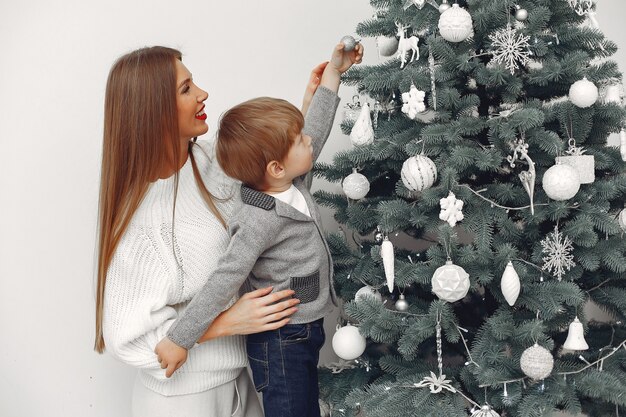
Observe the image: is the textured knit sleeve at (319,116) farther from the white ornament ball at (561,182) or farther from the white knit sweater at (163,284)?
the white ornament ball at (561,182)

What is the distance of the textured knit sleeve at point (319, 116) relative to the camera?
1.71 metres

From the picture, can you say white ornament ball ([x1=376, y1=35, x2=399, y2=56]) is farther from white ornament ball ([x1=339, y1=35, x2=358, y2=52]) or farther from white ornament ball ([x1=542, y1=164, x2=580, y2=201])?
white ornament ball ([x1=542, y1=164, x2=580, y2=201])

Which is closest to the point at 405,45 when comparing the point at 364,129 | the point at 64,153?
the point at 364,129

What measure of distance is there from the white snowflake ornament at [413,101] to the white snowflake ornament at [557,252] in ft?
1.29

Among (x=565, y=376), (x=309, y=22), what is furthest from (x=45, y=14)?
(x=565, y=376)

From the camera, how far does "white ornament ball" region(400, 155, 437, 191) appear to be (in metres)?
1.46

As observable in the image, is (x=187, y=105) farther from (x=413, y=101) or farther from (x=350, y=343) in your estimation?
(x=350, y=343)

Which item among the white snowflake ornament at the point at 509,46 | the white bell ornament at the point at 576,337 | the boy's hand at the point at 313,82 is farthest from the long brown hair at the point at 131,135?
the white bell ornament at the point at 576,337

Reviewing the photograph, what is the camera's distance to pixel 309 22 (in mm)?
2369

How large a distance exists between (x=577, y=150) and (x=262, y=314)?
785 mm

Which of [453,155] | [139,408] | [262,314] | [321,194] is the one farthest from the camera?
[321,194]

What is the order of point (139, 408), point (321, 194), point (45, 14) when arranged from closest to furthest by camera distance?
point (139, 408), point (321, 194), point (45, 14)

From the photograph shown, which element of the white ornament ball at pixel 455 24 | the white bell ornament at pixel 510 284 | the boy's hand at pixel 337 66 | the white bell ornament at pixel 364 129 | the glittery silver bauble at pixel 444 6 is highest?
the glittery silver bauble at pixel 444 6

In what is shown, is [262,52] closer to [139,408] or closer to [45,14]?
[45,14]
